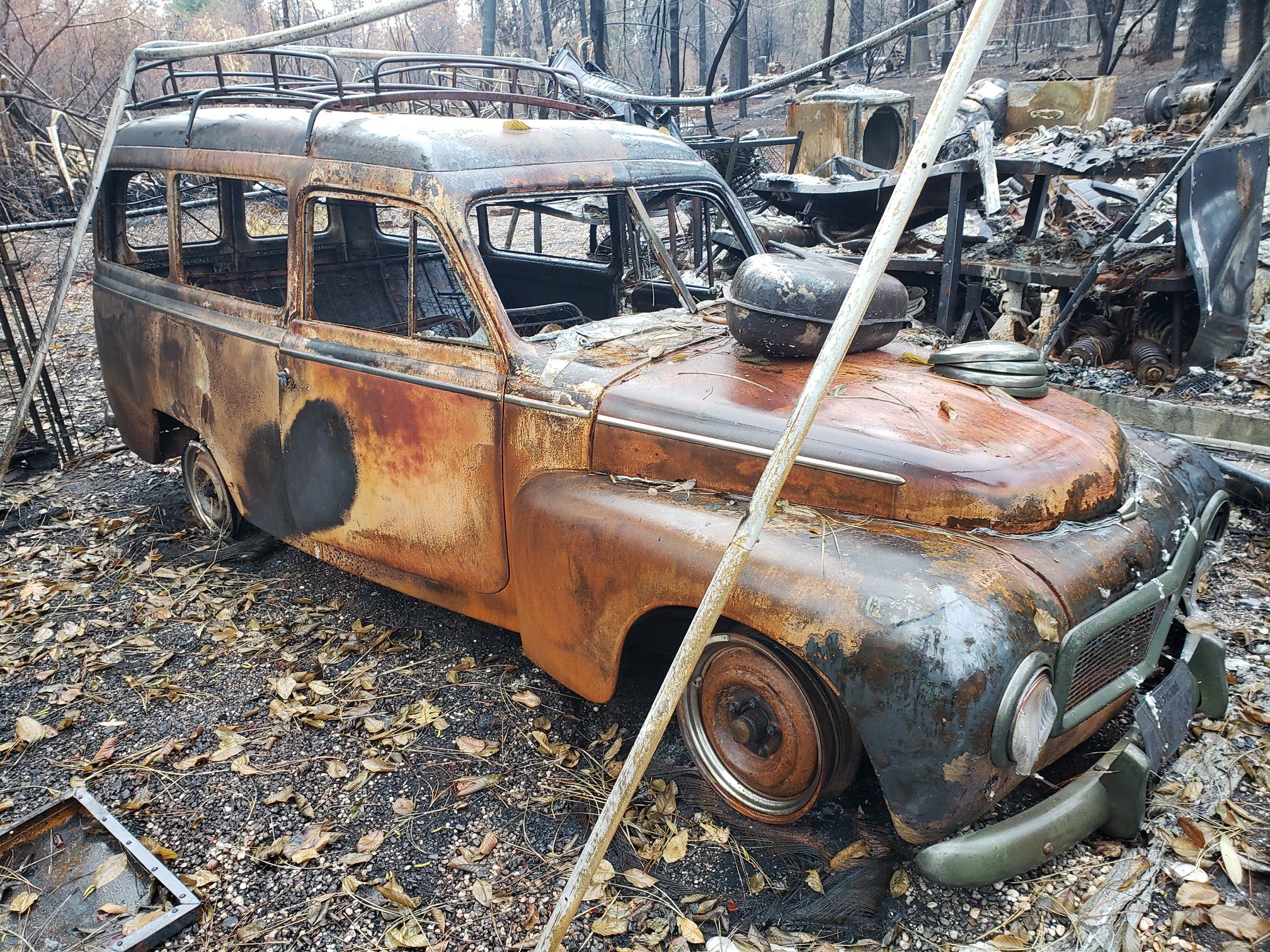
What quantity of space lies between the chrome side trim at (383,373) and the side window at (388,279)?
0.15m

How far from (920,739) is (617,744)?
1189 mm

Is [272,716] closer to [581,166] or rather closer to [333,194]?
[333,194]

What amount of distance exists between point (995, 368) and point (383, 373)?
81.2 inches

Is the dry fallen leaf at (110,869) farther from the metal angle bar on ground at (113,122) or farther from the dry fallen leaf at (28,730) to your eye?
the metal angle bar on ground at (113,122)

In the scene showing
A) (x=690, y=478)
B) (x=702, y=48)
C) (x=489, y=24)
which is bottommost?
(x=690, y=478)

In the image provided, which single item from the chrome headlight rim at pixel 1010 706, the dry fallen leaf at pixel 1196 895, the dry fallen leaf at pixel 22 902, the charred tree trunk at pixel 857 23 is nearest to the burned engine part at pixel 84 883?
the dry fallen leaf at pixel 22 902

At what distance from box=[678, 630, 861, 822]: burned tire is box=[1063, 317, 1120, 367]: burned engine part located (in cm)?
528

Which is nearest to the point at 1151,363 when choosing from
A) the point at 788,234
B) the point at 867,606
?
the point at 788,234

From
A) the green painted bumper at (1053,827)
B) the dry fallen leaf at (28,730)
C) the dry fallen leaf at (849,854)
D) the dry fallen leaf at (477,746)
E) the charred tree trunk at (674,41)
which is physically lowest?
the dry fallen leaf at (477,746)

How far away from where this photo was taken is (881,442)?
2432mm

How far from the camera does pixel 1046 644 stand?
83.7 inches

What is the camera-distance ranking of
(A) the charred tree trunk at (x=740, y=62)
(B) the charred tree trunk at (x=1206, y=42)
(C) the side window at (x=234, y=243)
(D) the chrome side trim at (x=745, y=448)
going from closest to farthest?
(D) the chrome side trim at (x=745, y=448)
(C) the side window at (x=234, y=243)
(B) the charred tree trunk at (x=1206, y=42)
(A) the charred tree trunk at (x=740, y=62)

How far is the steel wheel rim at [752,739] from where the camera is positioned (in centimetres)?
233

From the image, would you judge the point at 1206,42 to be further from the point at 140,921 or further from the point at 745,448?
the point at 140,921
